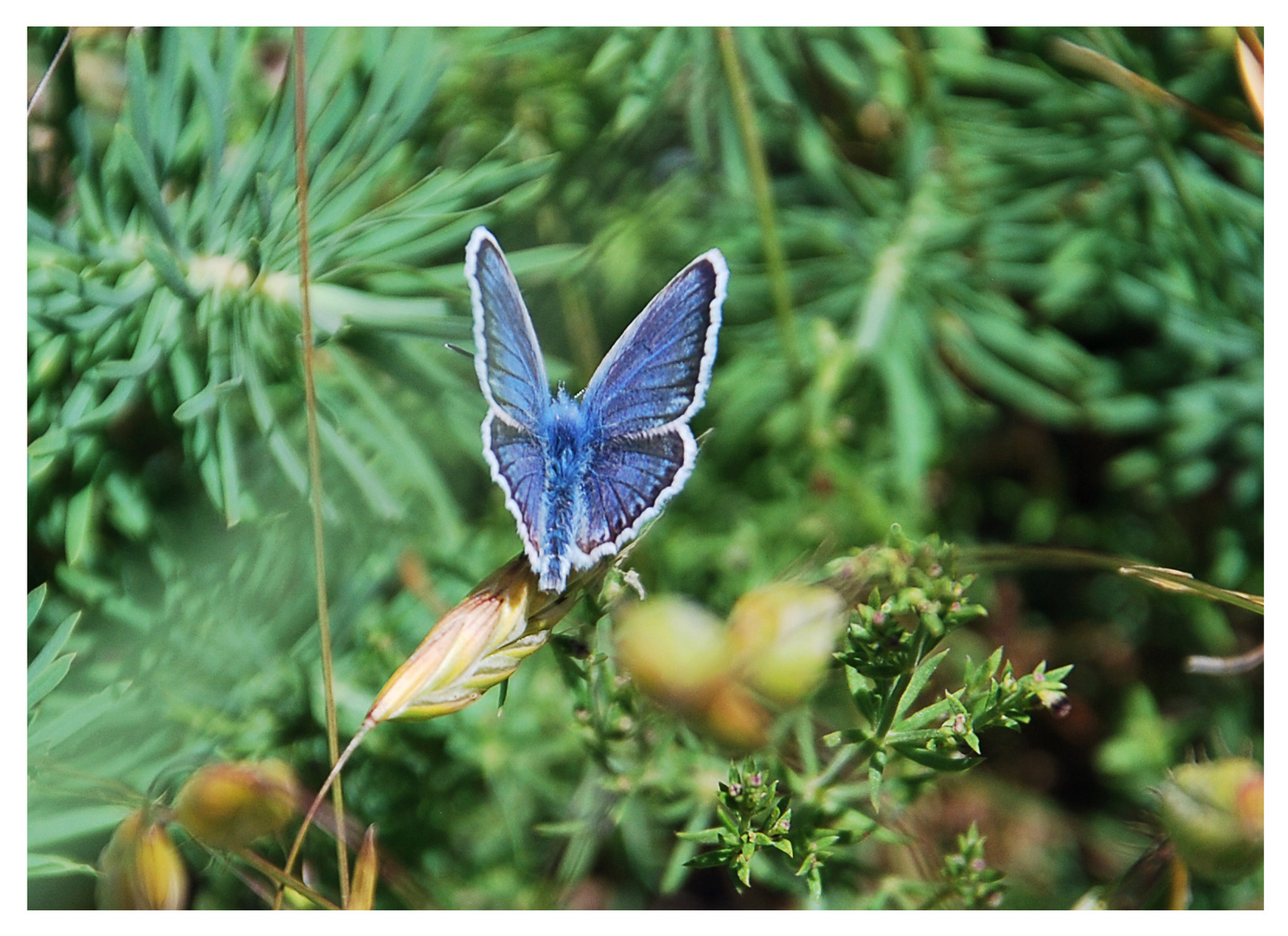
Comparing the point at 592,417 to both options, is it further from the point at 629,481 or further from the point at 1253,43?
the point at 1253,43

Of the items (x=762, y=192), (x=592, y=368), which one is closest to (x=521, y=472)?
(x=592, y=368)

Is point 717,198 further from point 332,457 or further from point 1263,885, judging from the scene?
point 1263,885

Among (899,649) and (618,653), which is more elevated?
(899,649)

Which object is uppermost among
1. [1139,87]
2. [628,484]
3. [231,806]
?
[1139,87]

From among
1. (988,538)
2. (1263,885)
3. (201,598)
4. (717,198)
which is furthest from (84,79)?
(1263,885)

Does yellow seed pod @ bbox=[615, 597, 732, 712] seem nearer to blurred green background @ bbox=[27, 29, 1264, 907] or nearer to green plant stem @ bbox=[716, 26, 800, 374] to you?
blurred green background @ bbox=[27, 29, 1264, 907]

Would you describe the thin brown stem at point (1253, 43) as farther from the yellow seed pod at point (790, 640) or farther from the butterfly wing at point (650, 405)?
the yellow seed pod at point (790, 640)
